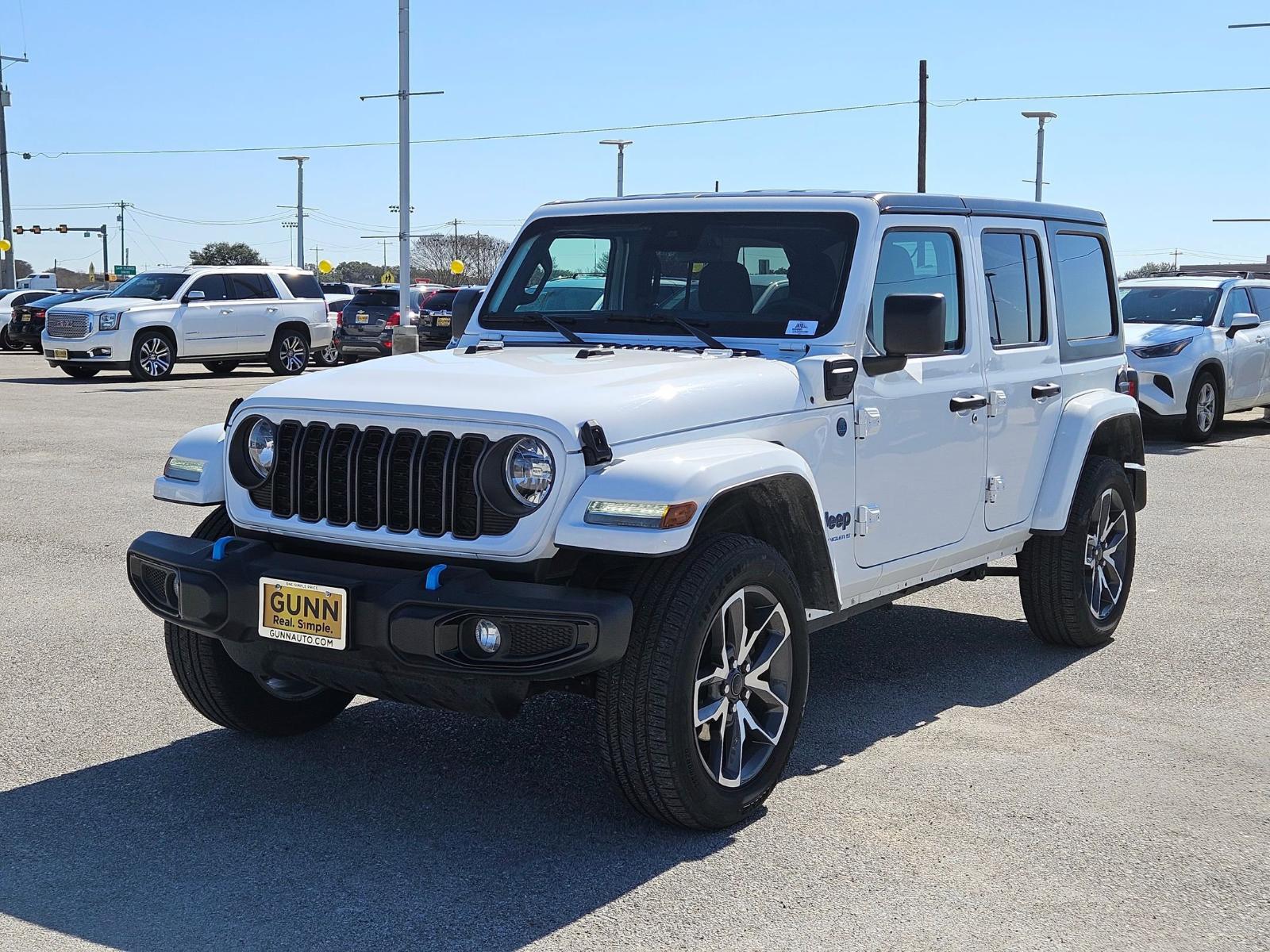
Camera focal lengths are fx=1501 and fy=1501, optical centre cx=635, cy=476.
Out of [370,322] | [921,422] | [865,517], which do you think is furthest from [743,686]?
[370,322]

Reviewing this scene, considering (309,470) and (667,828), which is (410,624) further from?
(667,828)

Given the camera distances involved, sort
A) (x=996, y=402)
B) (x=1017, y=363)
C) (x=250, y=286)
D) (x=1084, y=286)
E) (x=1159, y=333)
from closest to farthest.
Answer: (x=996, y=402)
(x=1017, y=363)
(x=1084, y=286)
(x=1159, y=333)
(x=250, y=286)

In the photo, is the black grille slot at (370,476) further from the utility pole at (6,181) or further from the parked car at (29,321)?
the utility pole at (6,181)

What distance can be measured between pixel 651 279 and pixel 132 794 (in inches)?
103

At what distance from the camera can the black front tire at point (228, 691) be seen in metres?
5.05

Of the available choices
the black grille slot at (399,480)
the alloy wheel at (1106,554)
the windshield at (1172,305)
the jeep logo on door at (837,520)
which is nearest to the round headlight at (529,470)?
the black grille slot at (399,480)

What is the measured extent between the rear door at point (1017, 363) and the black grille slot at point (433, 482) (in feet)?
8.48

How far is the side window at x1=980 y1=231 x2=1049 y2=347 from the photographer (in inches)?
246

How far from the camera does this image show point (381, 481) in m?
4.42

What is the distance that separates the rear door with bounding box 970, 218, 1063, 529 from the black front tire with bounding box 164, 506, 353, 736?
2811mm

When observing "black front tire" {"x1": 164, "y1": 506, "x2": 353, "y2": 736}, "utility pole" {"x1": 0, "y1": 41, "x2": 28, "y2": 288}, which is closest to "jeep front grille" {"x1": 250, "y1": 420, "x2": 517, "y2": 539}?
"black front tire" {"x1": 164, "y1": 506, "x2": 353, "y2": 736}

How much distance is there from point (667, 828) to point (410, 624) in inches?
42.5

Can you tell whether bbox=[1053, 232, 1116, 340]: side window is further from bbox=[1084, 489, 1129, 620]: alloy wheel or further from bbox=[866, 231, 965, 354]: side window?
bbox=[866, 231, 965, 354]: side window

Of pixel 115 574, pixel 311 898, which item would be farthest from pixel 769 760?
pixel 115 574
